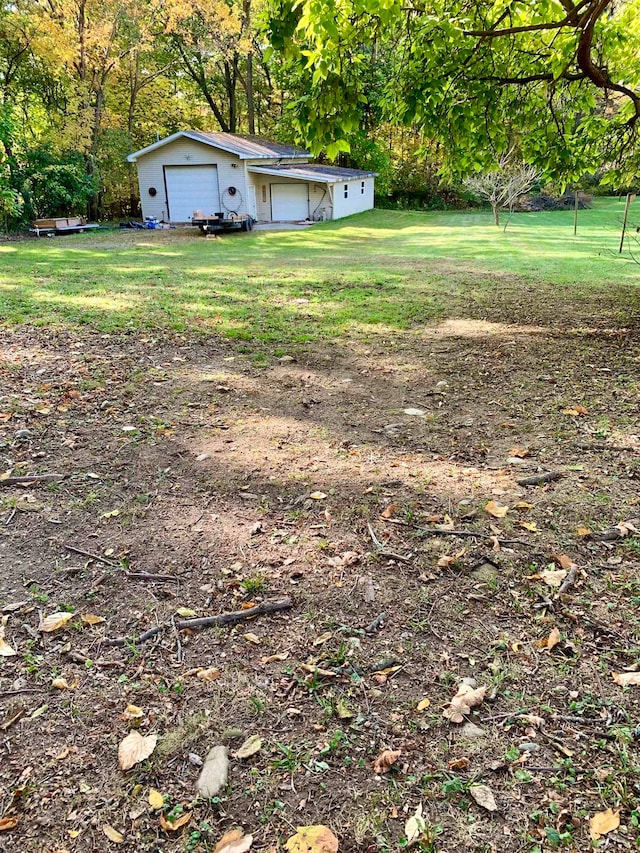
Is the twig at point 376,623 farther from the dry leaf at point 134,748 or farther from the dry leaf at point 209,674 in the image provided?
the dry leaf at point 134,748

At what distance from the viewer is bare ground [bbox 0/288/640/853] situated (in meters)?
1.68

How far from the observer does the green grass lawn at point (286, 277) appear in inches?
306

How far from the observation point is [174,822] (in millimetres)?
1625

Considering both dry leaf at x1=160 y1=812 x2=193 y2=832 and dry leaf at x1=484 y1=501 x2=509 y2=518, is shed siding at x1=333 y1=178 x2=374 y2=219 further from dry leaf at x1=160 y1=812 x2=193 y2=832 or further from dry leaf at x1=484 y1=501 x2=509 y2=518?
dry leaf at x1=160 y1=812 x2=193 y2=832

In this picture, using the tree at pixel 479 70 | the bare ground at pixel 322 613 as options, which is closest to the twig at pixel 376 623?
the bare ground at pixel 322 613

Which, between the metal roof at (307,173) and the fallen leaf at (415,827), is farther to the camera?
the metal roof at (307,173)

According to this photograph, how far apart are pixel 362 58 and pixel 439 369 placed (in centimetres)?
322

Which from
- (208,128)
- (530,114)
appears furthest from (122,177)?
(530,114)

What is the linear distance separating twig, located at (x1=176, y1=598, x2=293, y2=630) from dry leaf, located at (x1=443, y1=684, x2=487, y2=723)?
766 millimetres

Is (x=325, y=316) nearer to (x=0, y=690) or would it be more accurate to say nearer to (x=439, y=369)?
(x=439, y=369)

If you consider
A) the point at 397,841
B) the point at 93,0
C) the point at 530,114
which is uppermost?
the point at 93,0

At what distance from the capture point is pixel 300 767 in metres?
1.78

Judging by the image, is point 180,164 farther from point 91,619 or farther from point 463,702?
point 463,702

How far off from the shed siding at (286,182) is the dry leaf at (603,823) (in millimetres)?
27811
